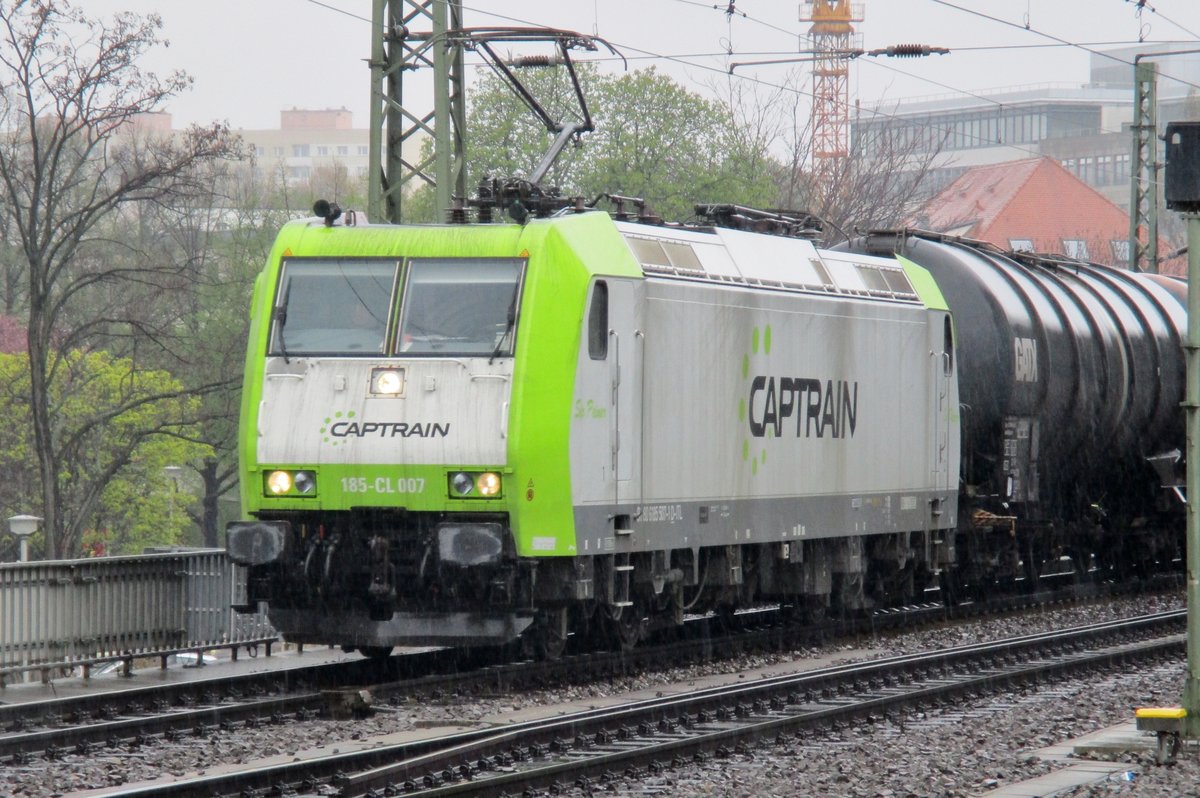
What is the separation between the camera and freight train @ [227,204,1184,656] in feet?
43.5

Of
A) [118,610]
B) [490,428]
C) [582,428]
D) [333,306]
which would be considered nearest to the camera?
[490,428]

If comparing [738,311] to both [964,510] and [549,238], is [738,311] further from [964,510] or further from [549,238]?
[964,510]

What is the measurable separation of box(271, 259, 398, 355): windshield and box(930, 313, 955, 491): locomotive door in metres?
7.52

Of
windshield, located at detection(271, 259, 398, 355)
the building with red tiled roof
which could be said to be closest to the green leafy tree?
windshield, located at detection(271, 259, 398, 355)

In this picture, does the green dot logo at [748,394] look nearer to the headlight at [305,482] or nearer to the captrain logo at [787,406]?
the captrain logo at [787,406]

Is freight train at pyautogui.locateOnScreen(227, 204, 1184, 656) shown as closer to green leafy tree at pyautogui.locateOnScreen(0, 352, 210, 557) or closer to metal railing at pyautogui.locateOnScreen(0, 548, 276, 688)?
metal railing at pyautogui.locateOnScreen(0, 548, 276, 688)

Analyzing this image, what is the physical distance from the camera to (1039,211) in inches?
3875

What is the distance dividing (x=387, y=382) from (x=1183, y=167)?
5870mm

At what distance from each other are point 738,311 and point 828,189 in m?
43.8

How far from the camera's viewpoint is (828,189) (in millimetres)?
58750

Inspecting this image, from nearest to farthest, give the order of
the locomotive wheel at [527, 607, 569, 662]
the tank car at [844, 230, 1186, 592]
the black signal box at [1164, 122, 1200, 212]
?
the black signal box at [1164, 122, 1200, 212] → the locomotive wheel at [527, 607, 569, 662] → the tank car at [844, 230, 1186, 592]

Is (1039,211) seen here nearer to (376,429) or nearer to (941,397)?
(941,397)

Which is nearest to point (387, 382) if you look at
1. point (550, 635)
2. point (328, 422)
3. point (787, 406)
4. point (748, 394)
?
point (328, 422)

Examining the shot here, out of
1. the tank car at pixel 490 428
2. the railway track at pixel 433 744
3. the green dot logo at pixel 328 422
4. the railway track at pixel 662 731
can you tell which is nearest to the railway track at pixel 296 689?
the railway track at pixel 433 744
